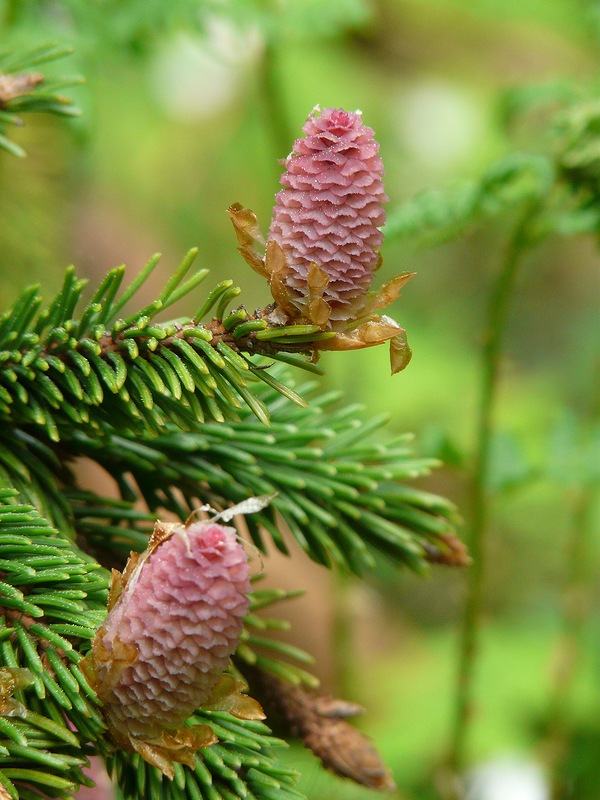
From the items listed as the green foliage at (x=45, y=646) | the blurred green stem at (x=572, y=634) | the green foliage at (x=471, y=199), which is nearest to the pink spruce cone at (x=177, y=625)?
the green foliage at (x=45, y=646)

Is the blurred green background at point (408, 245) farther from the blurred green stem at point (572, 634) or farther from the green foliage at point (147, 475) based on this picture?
the green foliage at point (147, 475)

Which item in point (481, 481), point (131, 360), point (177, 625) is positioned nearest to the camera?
point (177, 625)

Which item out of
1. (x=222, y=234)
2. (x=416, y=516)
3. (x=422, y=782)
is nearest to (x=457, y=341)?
(x=222, y=234)

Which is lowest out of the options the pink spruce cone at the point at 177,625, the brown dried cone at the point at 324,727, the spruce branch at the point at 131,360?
the brown dried cone at the point at 324,727

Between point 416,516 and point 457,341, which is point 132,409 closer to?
point 416,516

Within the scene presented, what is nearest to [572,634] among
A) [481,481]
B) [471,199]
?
[481,481]

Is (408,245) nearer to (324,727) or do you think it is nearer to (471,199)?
(471,199)
